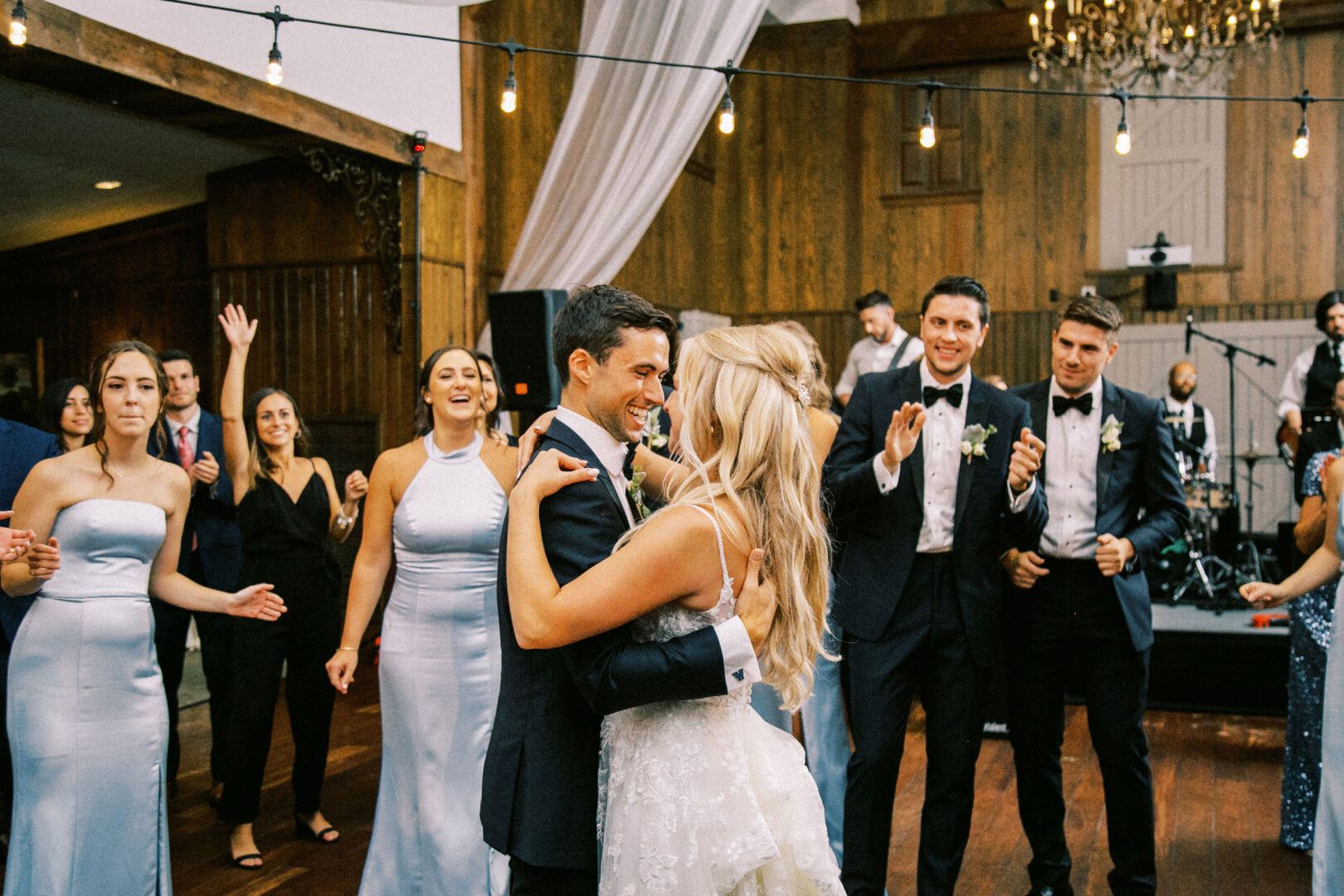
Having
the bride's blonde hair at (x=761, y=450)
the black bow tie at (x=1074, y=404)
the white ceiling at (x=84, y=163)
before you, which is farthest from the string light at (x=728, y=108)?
the white ceiling at (x=84, y=163)

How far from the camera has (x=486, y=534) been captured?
120 inches

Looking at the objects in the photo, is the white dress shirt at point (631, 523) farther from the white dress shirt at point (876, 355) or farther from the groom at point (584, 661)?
the white dress shirt at point (876, 355)

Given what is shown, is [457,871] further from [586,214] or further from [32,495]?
[586,214]

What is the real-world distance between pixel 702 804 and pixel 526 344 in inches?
138

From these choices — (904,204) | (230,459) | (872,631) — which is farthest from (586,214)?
(904,204)

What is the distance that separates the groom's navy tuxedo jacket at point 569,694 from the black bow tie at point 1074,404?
6.26 ft

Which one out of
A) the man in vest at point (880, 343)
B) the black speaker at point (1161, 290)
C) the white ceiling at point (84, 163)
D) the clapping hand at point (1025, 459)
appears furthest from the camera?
the black speaker at point (1161, 290)

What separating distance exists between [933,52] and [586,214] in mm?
6297

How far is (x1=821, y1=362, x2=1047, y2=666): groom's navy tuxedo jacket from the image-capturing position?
292cm

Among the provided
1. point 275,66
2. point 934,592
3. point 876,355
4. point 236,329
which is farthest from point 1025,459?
point 876,355

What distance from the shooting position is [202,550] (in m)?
4.44

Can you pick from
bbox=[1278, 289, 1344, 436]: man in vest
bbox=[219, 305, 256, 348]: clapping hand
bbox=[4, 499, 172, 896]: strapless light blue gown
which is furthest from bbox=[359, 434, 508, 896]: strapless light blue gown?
bbox=[1278, 289, 1344, 436]: man in vest

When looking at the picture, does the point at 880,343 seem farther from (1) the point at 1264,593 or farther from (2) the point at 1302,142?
(1) the point at 1264,593

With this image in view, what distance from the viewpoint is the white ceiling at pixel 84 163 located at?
17.9 ft
